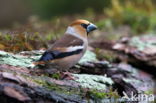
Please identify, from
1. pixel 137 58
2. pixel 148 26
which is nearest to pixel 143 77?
pixel 137 58

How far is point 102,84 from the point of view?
5.49 m

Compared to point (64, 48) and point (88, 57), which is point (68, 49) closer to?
point (64, 48)

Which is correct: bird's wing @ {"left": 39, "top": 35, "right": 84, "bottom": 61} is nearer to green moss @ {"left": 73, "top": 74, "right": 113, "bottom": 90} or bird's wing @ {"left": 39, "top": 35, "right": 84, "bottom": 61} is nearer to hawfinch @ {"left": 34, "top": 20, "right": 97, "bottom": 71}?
hawfinch @ {"left": 34, "top": 20, "right": 97, "bottom": 71}

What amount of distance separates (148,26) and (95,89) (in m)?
5.47

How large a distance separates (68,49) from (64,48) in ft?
0.20

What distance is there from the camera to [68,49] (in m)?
5.02

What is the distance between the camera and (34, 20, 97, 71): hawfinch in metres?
4.86

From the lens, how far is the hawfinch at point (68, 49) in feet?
15.9

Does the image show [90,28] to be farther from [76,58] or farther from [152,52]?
[152,52]

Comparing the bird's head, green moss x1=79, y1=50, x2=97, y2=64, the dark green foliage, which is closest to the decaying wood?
green moss x1=79, y1=50, x2=97, y2=64

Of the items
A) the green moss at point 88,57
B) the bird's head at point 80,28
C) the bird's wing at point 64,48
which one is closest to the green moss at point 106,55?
the green moss at point 88,57

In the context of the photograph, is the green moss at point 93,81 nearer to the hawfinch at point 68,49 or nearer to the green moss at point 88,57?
the hawfinch at point 68,49

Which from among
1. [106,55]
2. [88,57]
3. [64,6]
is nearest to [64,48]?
[88,57]

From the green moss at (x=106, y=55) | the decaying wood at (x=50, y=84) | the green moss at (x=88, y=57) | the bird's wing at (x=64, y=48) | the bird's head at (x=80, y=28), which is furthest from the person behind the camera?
the green moss at (x=106, y=55)
